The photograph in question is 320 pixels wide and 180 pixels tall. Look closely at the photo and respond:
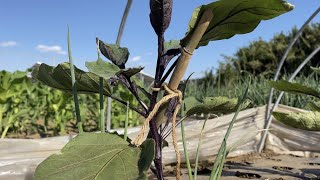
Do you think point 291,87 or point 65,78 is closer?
point 65,78

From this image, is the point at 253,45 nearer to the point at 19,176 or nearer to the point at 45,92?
the point at 45,92

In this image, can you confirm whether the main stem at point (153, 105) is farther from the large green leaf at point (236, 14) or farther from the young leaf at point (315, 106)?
the young leaf at point (315, 106)

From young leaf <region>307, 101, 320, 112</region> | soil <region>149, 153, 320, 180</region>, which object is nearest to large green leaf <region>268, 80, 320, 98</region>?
young leaf <region>307, 101, 320, 112</region>

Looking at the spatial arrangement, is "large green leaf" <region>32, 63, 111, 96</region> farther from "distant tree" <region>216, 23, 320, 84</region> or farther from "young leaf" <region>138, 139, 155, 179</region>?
"distant tree" <region>216, 23, 320, 84</region>

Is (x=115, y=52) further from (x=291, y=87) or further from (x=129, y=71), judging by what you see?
(x=291, y=87)

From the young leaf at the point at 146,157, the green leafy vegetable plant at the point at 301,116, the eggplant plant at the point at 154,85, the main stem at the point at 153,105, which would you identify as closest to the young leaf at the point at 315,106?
the green leafy vegetable plant at the point at 301,116

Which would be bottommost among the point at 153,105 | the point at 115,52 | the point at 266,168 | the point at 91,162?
the point at 266,168

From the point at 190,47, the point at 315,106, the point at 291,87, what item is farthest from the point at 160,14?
the point at 315,106
